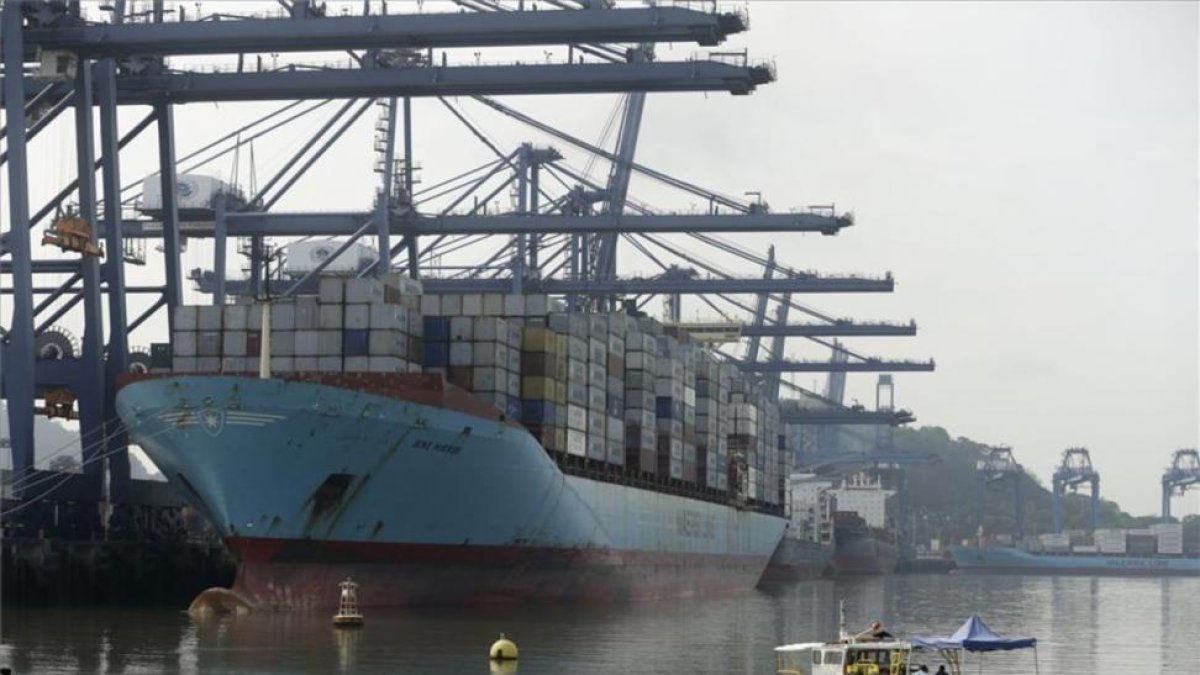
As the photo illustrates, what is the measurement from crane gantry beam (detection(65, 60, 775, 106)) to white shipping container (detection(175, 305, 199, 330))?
28.0 ft

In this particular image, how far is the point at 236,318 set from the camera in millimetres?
54469

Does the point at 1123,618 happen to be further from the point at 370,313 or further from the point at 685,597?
the point at 370,313

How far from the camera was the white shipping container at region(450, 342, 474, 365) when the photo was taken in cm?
5544

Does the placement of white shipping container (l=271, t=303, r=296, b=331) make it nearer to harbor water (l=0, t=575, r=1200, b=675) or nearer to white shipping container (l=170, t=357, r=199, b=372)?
white shipping container (l=170, t=357, r=199, b=372)

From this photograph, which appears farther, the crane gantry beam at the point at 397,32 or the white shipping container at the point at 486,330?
the white shipping container at the point at 486,330

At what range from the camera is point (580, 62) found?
58.3 metres

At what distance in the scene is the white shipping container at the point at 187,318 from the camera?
54.8m

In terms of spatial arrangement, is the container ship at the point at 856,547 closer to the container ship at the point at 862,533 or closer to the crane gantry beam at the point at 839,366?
the container ship at the point at 862,533

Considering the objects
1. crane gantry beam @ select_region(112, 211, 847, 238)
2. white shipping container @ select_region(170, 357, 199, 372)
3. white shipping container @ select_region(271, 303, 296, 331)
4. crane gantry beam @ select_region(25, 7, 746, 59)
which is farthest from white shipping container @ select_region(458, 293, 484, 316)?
crane gantry beam @ select_region(112, 211, 847, 238)

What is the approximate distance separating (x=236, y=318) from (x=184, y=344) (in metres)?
1.66

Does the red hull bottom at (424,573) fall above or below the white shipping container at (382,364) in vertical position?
below

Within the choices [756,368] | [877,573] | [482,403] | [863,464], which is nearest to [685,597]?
[482,403]

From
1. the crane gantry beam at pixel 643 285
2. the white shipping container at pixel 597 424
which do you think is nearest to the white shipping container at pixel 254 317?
the white shipping container at pixel 597 424

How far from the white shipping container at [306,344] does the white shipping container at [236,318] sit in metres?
1.64
